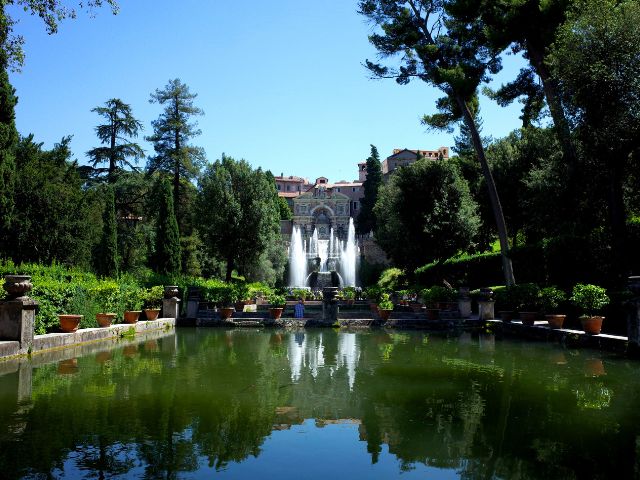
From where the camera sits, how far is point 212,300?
21906 mm

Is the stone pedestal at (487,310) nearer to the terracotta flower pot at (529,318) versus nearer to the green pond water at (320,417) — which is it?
the terracotta flower pot at (529,318)

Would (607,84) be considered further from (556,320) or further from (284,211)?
(284,211)

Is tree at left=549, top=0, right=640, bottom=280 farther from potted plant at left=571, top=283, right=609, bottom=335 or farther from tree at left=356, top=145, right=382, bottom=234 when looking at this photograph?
tree at left=356, top=145, right=382, bottom=234

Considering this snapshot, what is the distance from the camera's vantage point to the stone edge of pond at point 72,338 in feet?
31.0

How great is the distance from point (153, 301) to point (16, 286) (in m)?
9.21

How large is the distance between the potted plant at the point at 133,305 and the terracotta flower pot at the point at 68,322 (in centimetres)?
347

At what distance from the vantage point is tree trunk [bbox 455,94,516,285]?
18.9 m

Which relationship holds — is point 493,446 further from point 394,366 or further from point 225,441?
point 394,366

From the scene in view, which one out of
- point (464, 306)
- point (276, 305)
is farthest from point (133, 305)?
point (464, 306)

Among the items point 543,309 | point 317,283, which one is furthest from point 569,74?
point 317,283

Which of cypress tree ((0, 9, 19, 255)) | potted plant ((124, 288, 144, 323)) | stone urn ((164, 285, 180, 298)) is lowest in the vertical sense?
potted plant ((124, 288, 144, 323))

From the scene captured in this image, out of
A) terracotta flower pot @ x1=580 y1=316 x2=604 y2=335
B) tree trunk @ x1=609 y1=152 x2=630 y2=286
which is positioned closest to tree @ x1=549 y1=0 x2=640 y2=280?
tree trunk @ x1=609 y1=152 x2=630 y2=286

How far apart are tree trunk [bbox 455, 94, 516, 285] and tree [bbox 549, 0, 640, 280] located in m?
3.95

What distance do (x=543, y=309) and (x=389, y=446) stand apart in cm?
1299
